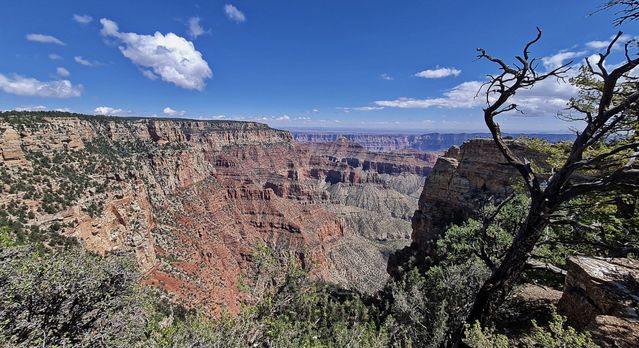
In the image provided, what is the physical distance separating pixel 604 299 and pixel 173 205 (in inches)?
2804

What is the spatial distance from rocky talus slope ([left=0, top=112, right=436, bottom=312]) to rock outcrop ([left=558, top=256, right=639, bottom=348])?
25.4 feet

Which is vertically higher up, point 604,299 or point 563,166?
point 563,166

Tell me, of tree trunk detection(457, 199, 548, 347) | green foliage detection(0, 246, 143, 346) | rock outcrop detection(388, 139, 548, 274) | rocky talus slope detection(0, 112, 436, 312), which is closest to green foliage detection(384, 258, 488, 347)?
tree trunk detection(457, 199, 548, 347)

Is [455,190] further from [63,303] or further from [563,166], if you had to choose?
[63,303]

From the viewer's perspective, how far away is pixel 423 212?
1781 inches

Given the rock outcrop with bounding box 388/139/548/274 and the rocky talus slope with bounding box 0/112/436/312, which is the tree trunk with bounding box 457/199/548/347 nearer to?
the rocky talus slope with bounding box 0/112/436/312

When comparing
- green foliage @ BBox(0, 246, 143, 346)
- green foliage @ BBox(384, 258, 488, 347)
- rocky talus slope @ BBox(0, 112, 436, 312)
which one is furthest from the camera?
rocky talus slope @ BBox(0, 112, 436, 312)

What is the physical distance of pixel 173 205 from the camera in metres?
66.2

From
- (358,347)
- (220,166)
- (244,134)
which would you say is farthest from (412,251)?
(244,134)

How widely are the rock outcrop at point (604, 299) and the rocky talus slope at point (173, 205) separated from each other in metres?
7.75

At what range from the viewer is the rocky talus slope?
31016 mm

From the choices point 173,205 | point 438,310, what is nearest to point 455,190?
point 438,310

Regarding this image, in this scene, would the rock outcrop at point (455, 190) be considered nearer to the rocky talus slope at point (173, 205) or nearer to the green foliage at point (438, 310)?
the green foliage at point (438, 310)

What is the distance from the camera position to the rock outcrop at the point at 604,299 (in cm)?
497
